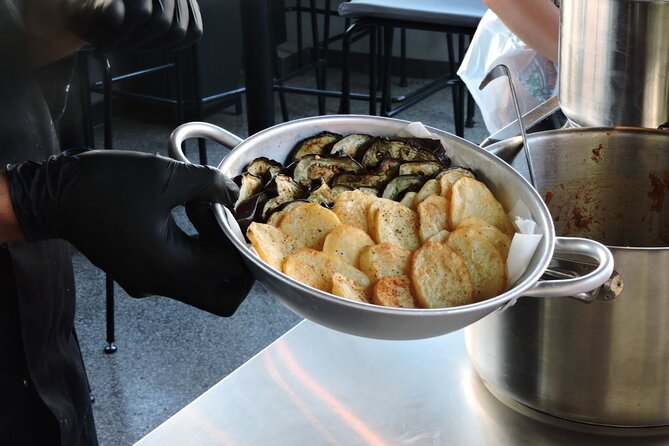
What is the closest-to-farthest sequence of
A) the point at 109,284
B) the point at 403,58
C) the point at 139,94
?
the point at 109,284
the point at 139,94
the point at 403,58

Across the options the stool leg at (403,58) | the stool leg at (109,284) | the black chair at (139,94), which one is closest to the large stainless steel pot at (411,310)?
the black chair at (139,94)

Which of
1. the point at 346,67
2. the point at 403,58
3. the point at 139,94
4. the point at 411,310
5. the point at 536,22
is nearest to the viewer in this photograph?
the point at 411,310

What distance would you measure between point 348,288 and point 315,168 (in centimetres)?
19

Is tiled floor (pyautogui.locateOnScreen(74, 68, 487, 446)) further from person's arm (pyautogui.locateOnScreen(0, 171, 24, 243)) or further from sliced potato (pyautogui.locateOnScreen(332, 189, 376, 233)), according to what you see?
sliced potato (pyautogui.locateOnScreen(332, 189, 376, 233))

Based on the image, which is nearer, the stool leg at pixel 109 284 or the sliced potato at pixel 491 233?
the sliced potato at pixel 491 233

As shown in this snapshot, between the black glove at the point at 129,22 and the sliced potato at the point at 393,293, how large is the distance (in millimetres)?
482

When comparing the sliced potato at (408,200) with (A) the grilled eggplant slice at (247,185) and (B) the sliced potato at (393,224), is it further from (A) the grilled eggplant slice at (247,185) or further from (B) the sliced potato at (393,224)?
(A) the grilled eggplant slice at (247,185)

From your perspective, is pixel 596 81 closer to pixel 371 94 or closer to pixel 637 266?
pixel 637 266

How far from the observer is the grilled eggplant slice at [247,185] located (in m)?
0.75

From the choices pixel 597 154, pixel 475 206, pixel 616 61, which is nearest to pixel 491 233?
→ pixel 475 206

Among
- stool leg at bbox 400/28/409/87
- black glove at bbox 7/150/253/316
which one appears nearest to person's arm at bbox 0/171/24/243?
black glove at bbox 7/150/253/316

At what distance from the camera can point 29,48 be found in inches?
37.7

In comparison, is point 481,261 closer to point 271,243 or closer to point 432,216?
point 432,216

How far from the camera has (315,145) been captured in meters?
0.83
